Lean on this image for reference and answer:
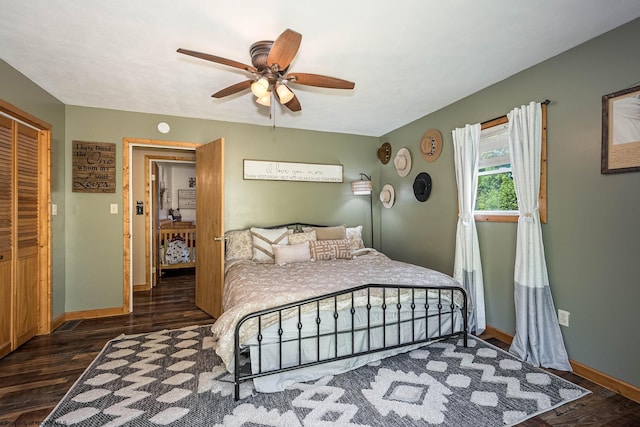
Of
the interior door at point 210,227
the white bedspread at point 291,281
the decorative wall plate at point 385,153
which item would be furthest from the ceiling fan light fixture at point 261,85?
the decorative wall plate at point 385,153

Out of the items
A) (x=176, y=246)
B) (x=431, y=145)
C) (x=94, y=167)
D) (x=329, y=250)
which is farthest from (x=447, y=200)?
(x=176, y=246)

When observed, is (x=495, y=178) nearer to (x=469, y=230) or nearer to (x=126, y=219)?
(x=469, y=230)

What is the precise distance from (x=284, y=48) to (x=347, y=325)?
2006 millimetres

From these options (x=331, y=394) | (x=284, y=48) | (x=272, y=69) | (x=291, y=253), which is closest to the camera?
(x=284, y=48)

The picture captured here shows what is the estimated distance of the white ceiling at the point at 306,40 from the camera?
1881 millimetres

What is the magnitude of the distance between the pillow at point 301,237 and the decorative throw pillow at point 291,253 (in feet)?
0.71

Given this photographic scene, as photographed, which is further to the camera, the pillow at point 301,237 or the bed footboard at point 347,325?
the pillow at point 301,237

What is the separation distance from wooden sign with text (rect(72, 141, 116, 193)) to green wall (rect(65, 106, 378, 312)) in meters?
0.06

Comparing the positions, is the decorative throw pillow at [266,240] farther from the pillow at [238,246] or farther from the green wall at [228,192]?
the green wall at [228,192]

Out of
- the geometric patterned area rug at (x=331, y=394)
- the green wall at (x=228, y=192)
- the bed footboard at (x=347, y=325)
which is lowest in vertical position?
the geometric patterned area rug at (x=331, y=394)

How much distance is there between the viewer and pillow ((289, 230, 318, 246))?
3873 millimetres

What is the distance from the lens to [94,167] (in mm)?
3643

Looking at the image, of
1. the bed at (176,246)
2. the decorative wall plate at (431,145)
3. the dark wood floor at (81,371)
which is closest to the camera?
the dark wood floor at (81,371)

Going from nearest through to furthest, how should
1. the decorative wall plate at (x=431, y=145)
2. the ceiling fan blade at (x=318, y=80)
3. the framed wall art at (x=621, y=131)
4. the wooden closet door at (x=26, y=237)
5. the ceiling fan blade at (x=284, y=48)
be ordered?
the ceiling fan blade at (x=284, y=48)
the framed wall art at (x=621, y=131)
the ceiling fan blade at (x=318, y=80)
the wooden closet door at (x=26, y=237)
the decorative wall plate at (x=431, y=145)
